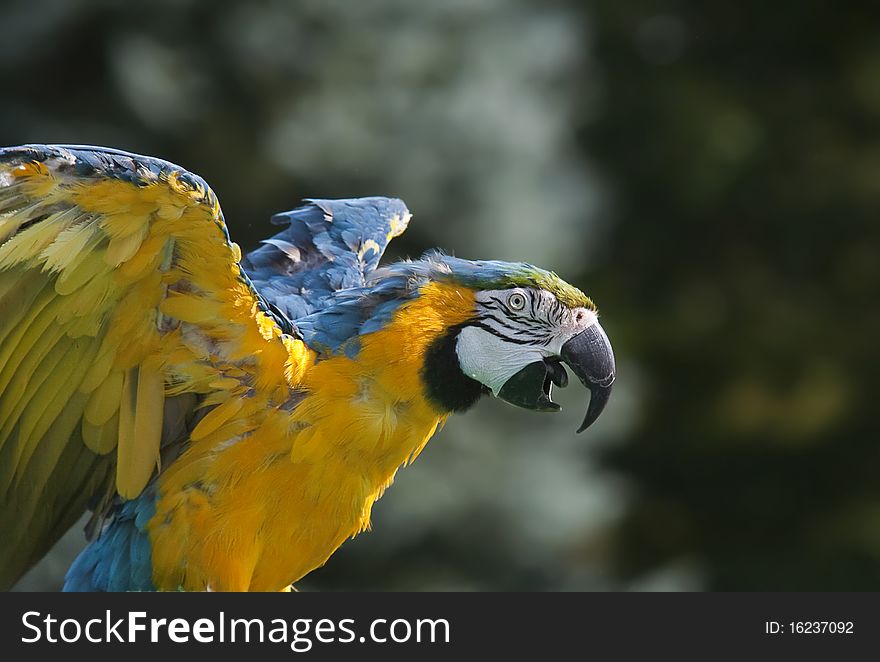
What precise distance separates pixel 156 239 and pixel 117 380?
365mm

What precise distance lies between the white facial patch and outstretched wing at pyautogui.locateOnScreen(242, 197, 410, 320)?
1.73 ft

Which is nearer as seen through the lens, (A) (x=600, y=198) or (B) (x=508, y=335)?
(B) (x=508, y=335)

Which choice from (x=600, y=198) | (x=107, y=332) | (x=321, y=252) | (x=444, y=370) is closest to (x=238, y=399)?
(x=107, y=332)

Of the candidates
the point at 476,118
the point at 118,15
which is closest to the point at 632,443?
the point at 476,118

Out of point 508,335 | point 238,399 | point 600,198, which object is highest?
point 600,198

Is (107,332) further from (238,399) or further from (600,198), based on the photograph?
(600,198)

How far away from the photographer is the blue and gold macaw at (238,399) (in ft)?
8.40

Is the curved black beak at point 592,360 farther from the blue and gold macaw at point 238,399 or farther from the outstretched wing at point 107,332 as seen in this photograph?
the outstretched wing at point 107,332

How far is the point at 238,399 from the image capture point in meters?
2.71

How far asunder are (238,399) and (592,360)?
32.4 inches

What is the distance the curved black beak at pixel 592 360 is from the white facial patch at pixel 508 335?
0.10 ft

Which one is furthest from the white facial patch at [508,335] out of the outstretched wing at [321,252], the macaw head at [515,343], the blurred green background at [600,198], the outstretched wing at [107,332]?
the blurred green background at [600,198]

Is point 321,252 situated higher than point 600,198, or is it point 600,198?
point 600,198

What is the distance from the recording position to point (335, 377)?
2713 millimetres
